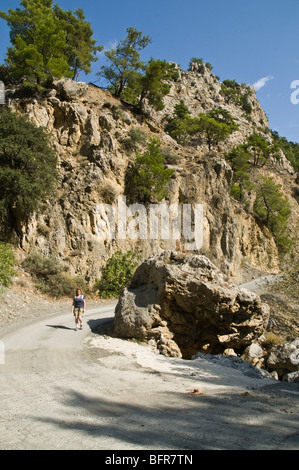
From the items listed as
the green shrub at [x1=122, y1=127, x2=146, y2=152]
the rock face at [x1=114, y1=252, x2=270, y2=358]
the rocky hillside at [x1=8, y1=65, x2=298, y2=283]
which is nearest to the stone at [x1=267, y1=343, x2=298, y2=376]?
the rock face at [x1=114, y1=252, x2=270, y2=358]

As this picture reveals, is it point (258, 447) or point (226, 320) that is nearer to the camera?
point (258, 447)

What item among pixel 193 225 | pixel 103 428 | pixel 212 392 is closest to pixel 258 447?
pixel 103 428

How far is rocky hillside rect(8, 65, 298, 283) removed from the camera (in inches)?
870

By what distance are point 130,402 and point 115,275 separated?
16465 mm

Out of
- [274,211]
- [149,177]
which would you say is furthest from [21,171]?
[274,211]

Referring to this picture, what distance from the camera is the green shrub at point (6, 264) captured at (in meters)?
15.5

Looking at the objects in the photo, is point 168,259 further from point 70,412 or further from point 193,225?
point 193,225

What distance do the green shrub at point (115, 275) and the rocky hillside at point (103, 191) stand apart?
822 millimetres

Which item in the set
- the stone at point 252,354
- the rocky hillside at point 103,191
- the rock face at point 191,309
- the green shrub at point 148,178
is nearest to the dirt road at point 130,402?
the rock face at point 191,309

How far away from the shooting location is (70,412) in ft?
15.3

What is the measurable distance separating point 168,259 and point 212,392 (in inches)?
271

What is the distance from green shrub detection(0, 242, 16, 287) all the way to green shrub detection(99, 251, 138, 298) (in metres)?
6.34

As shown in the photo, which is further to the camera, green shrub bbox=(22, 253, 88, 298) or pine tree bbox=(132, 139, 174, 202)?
pine tree bbox=(132, 139, 174, 202)

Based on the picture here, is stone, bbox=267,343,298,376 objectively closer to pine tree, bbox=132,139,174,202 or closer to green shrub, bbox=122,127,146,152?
pine tree, bbox=132,139,174,202
